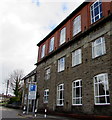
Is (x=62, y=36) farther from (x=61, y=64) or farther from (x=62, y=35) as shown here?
(x=61, y=64)

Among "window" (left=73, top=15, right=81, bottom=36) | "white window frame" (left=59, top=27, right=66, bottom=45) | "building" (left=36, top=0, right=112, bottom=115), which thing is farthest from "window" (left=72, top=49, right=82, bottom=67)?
"white window frame" (left=59, top=27, right=66, bottom=45)

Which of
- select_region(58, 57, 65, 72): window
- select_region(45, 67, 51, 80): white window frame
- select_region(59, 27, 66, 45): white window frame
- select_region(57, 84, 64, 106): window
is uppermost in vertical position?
select_region(59, 27, 66, 45): white window frame

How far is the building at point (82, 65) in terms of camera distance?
13.0 meters

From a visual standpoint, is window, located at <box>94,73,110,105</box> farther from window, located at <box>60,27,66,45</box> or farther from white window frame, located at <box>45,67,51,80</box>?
white window frame, located at <box>45,67,51,80</box>

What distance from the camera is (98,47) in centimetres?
1425

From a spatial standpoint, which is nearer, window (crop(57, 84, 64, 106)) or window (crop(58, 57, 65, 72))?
window (crop(57, 84, 64, 106))

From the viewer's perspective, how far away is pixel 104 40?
13.6 metres

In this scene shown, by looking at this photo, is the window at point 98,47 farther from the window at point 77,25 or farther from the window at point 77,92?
the window at point 77,25

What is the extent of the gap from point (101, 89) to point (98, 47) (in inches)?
156

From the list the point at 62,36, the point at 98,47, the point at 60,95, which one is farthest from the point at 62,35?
the point at 60,95

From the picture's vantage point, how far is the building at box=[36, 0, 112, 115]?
12953mm

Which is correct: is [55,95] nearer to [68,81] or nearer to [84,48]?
[68,81]

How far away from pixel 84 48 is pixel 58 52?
18.6ft

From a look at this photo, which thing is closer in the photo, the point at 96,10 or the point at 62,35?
the point at 96,10
